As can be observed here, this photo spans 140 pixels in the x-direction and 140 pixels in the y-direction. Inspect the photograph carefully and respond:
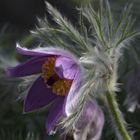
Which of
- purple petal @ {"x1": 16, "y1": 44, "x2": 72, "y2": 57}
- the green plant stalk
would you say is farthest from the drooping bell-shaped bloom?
purple petal @ {"x1": 16, "y1": 44, "x2": 72, "y2": 57}

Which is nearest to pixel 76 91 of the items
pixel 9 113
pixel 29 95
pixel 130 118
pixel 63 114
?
pixel 63 114

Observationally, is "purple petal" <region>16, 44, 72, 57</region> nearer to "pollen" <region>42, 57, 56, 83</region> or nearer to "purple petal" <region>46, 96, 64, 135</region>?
"pollen" <region>42, 57, 56, 83</region>

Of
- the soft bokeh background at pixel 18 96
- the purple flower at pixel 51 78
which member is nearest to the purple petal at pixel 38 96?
the purple flower at pixel 51 78

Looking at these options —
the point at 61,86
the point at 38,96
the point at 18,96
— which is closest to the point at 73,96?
the point at 61,86

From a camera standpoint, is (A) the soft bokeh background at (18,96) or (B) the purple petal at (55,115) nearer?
(B) the purple petal at (55,115)

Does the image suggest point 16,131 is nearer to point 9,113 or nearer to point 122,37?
point 9,113

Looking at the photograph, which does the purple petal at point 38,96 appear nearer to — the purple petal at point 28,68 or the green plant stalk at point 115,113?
the purple petal at point 28,68
